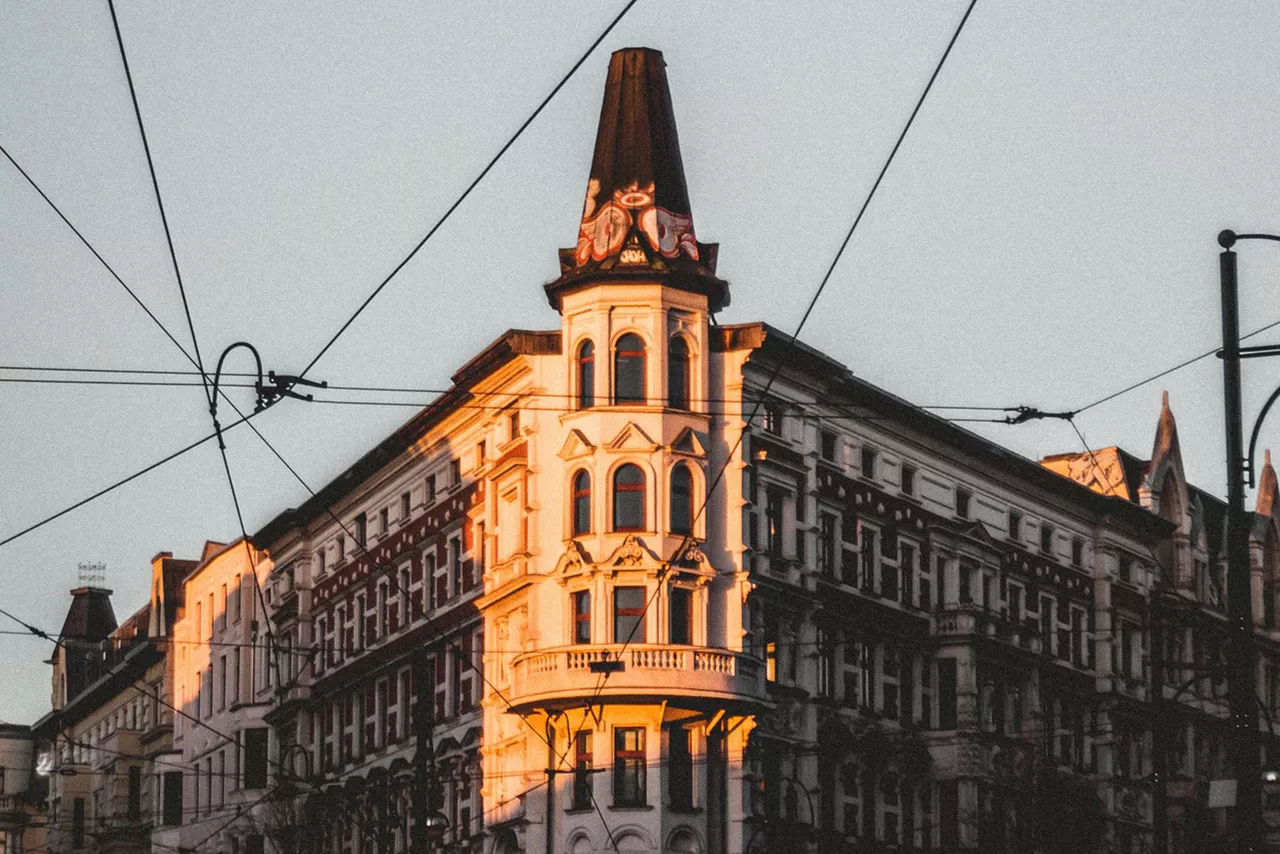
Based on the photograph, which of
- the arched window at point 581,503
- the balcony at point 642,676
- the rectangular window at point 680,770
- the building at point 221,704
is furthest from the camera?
the building at point 221,704

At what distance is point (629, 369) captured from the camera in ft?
182

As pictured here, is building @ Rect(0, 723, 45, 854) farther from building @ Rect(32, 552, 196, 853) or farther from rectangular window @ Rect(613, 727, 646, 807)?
rectangular window @ Rect(613, 727, 646, 807)

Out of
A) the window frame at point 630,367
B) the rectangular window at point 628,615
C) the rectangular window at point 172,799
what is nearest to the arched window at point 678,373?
the window frame at point 630,367

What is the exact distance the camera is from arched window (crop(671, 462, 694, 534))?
181 feet

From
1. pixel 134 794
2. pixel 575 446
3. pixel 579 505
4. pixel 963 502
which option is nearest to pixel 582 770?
pixel 579 505

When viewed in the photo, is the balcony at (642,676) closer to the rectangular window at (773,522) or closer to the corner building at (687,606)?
the corner building at (687,606)

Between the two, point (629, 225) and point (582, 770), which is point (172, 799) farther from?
point (629, 225)

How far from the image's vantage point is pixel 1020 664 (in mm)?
68062

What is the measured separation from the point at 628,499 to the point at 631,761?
→ 5.75 meters

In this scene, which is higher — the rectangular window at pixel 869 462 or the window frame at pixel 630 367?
the window frame at pixel 630 367

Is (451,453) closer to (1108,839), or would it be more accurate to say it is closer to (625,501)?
(625,501)

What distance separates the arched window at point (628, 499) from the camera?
54.8 meters

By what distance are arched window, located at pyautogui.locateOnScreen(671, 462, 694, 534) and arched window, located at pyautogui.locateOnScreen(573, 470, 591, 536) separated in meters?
1.88

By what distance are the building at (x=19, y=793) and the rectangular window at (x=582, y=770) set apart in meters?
68.2
